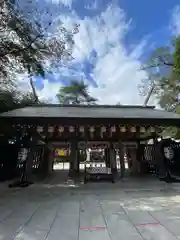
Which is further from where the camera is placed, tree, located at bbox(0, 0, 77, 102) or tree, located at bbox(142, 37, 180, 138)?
tree, located at bbox(142, 37, 180, 138)

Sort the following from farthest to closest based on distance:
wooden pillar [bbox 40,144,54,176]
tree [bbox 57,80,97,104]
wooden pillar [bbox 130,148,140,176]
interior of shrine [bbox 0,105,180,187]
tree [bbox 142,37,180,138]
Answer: tree [bbox 57,80,97,104]
tree [bbox 142,37,180,138]
wooden pillar [bbox 130,148,140,176]
wooden pillar [bbox 40,144,54,176]
interior of shrine [bbox 0,105,180,187]

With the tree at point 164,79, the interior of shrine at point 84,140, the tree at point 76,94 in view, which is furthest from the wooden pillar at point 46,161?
the tree at point 76,94

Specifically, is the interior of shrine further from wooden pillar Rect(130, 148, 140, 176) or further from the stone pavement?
the stone pavement

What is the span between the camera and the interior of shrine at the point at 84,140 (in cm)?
710

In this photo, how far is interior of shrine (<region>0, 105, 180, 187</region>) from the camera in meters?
7.10

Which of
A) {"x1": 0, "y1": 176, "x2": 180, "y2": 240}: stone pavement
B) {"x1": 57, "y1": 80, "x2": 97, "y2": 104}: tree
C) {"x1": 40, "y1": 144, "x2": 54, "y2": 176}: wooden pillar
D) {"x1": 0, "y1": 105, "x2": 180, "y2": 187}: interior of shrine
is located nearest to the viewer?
{"x1": 0, "y1": 176, "x2": 180, "y2": 240}: stone pavement

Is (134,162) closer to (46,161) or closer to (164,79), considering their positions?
(46,161)

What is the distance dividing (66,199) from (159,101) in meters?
15.2

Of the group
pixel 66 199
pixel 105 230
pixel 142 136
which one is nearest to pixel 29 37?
pixel 66 199

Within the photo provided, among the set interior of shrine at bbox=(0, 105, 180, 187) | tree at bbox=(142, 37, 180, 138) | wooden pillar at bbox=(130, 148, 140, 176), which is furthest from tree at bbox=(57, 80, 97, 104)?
wooden pillar at bbox=(130, 148, 140, 176)

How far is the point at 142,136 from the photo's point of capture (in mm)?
10562

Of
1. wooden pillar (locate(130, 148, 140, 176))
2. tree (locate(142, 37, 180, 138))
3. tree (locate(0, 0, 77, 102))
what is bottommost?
wooden pillar (locate(130, 148, 140, 176))

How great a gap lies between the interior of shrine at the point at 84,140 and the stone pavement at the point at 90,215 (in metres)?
2.02

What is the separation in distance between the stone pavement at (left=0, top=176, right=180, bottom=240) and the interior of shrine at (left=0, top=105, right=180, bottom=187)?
2.02 meters
